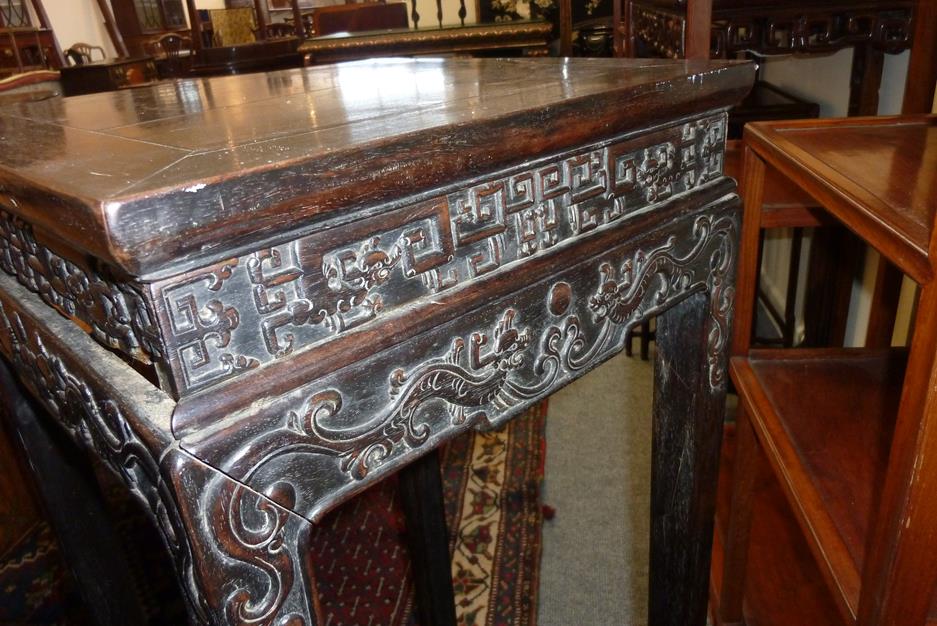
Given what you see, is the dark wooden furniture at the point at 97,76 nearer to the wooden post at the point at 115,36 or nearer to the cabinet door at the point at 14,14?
the wooden post at the point at 115,36

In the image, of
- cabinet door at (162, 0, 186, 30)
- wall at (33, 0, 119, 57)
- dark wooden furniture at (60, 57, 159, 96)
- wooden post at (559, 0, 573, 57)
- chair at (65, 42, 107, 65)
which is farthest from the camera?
cabinet door at (162, 0, 186, 30)

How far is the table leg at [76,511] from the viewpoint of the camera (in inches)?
28.1

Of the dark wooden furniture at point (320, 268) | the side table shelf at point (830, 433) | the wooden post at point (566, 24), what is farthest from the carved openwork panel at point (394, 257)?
the wooden post at point (566, 24)

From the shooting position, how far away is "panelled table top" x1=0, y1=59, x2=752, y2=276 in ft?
1.03

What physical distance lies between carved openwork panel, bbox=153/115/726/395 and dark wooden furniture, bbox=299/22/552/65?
2.40 meters

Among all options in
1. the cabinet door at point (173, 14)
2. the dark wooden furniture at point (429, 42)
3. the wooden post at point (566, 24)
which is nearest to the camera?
the wooden post at point (566, 24)

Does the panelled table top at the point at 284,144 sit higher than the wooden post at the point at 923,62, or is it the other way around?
the panelled table top at the point at 284,144

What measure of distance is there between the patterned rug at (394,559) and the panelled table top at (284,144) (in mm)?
789

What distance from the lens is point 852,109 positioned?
1.39 meters

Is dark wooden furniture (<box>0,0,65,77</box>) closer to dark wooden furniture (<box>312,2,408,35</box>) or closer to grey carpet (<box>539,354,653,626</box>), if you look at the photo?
dark wooden furniture (<box>312,2,408,35</box>)

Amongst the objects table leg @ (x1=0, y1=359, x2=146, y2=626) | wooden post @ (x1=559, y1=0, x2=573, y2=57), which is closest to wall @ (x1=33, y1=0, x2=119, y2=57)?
wooden post @ (x1=559, y1=0, x2=573, y2=57)

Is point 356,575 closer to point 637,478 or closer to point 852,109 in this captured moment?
point 637,478

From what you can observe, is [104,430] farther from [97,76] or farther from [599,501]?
[97,76]

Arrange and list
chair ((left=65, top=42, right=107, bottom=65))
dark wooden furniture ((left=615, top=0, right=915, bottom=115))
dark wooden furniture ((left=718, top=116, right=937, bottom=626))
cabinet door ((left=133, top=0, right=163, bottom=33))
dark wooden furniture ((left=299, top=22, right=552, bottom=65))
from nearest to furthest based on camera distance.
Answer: dark wooden furniture ((left=718, top=116, right=937, bottom=626))
dark wooden furniture ((left=615, top=0, right=915, bottom=115))
dark wooden furniture ((left=299, top=22, right=552, bottom=65))
chair ((left=65, top=42, right=107, bottom=65))
cabinet door ((left=133, top=0, right=163, bottom=33))
